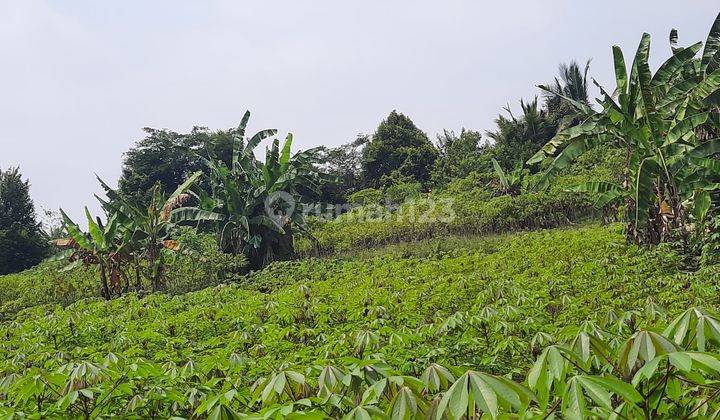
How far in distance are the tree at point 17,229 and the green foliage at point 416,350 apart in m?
16.4

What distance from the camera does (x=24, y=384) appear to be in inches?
81.3

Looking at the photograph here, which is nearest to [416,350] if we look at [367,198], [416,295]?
[416,295]

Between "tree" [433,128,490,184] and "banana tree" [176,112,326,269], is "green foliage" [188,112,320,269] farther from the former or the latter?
"tree" [433,128,490,184]

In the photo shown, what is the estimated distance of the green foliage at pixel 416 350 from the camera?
140cm

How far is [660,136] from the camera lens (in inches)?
343

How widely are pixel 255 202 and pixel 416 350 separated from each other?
1137 cm

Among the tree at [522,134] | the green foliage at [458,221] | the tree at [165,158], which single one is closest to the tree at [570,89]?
the tree at [522,134]

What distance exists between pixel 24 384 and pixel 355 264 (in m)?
9.57

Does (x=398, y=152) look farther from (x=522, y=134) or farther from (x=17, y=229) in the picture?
(x=17, y=229)

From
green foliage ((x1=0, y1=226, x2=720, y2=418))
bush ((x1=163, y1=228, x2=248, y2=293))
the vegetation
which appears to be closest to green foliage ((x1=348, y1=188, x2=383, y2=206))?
the vegetation

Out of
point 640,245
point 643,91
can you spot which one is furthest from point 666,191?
point 643,91

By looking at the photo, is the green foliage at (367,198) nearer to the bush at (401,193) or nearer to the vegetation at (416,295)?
the vegetation at (416,295)

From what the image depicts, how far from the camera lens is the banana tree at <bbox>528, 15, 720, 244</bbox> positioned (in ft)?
26.0

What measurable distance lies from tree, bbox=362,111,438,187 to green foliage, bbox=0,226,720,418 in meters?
18.7
